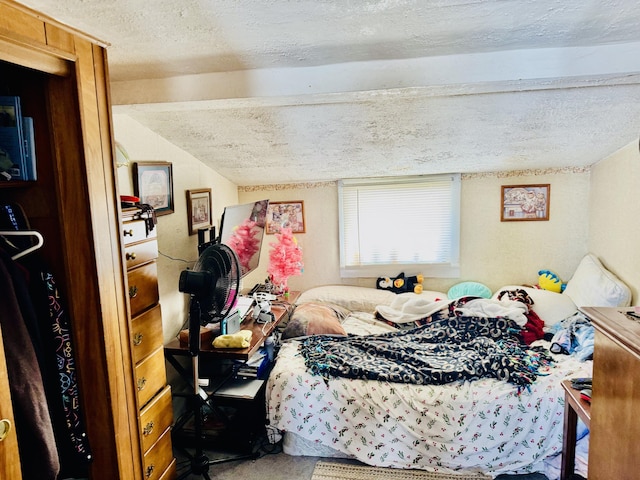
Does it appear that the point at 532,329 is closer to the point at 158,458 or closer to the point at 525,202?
the point at 525,202

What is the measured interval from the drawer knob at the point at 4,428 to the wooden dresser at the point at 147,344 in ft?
2.03

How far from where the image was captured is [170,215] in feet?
8.61

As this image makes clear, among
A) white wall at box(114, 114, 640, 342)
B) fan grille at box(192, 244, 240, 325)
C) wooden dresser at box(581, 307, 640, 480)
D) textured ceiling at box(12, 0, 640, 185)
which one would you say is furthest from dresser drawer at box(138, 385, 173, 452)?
wooden dresser at box(581, 307, 640, 480)

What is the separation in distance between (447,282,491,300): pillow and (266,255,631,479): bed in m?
1.21

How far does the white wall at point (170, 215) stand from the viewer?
2.29 m

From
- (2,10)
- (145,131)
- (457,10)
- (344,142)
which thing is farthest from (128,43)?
(344,142)

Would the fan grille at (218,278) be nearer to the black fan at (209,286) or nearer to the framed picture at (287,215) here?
the black fan at (209,286)

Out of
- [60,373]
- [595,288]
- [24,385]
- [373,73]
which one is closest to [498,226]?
[595,288]

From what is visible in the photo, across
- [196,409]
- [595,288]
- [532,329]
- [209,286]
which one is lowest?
[196,409]

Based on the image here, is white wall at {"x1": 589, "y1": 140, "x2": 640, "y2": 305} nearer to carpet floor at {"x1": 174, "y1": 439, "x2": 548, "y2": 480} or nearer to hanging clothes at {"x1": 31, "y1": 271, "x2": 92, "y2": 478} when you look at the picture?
carpet floor at {"x1": 174, "y1": 439, "x2": 548, "y2": 480}

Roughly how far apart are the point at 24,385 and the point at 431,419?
1.83 meters

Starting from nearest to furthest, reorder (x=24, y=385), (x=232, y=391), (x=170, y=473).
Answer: (x=24, y=385), (x=170, y=473), (x=232, y=391)

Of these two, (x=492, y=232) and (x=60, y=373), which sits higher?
(x=492, y=232)

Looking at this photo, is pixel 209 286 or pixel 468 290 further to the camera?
pixel 468 290
